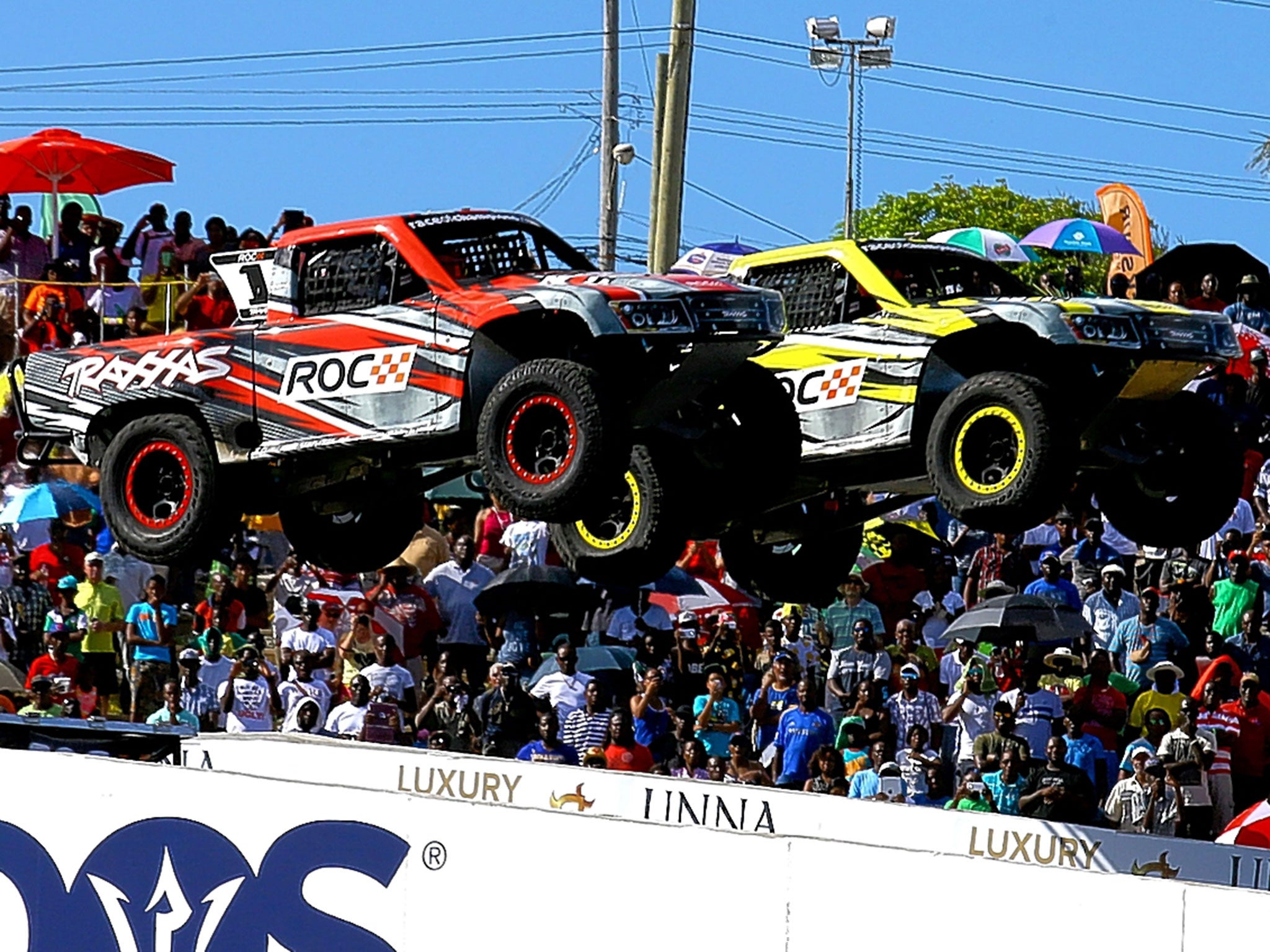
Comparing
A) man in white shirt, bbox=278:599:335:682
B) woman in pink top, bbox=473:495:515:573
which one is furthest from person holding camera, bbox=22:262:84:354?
woman in pink top, bbox=473:495:515:573

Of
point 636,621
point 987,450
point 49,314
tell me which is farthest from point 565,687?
point 49,314

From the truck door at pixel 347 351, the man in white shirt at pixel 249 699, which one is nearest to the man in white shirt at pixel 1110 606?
the man in white shirt at pixel 249 699

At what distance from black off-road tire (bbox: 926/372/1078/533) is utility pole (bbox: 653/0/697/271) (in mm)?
4764

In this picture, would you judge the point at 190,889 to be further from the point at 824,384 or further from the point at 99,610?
the point at 99,610

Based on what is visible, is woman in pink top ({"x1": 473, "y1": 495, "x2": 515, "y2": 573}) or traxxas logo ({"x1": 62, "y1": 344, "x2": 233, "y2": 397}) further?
woman in pink top ({"x1": 473, "y1": 495, "x2": 515, "y2": 573})

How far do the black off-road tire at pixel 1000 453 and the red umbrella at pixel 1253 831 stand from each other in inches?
109

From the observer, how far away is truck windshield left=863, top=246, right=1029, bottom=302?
1401cm

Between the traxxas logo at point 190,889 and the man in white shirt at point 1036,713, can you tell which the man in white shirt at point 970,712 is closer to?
the man in white shirt at point 1036,713

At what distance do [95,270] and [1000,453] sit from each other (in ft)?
39.4

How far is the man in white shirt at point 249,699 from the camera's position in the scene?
1819 cm

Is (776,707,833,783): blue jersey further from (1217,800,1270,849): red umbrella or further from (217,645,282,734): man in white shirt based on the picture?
(217,645,282,734): man in white shirt

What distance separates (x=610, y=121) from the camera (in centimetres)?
2261

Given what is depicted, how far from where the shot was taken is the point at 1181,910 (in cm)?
933

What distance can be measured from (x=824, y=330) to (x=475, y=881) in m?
4.39
